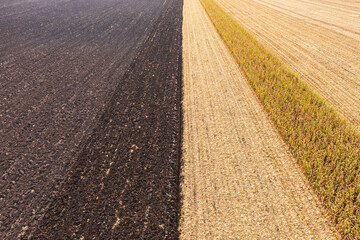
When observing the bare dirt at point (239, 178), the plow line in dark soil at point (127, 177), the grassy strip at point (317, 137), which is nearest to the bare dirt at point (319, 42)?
the grassy strip at point (317, 137)

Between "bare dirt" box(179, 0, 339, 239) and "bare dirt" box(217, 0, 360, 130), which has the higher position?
"bare dirt" box(217, 0, 360, 130)

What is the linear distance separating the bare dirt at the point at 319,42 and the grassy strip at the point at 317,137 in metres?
0.73

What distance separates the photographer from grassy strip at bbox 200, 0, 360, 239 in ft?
10.9

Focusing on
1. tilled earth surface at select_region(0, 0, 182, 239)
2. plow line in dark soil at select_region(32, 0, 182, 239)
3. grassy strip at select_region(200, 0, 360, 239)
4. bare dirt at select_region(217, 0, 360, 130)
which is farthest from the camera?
bare dirt at select_region(217, 0, 360, 130)

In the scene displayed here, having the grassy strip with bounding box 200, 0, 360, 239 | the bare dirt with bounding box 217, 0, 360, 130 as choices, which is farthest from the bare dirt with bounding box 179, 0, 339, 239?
the bare dirt with bounding box 217, 0, 360, 130

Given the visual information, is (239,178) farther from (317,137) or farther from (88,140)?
(88,140)

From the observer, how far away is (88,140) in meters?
4.73

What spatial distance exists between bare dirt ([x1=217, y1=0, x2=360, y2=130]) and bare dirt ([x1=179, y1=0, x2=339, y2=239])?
8.83 feet

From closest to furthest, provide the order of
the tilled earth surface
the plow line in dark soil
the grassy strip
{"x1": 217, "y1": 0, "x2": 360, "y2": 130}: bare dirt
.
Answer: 1. the plow line in dark soil
2. the tilled earth surface
3. the grassy strip
4. {"x1": 217, "y1": 0, "x2": 360, "y2": 130}: bare dirt

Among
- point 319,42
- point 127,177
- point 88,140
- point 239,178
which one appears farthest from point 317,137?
point 319,42

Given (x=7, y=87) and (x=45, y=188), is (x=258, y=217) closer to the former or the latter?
(x=45, y=188)

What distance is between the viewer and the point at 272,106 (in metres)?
5.90

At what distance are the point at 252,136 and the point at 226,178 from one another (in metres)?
1.51

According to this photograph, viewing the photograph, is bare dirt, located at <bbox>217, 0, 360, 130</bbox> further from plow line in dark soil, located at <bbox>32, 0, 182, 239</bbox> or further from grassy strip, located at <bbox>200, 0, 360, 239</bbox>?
plow line in dark soil, located at <bbox>32, 0, 182, 239</bbox>
